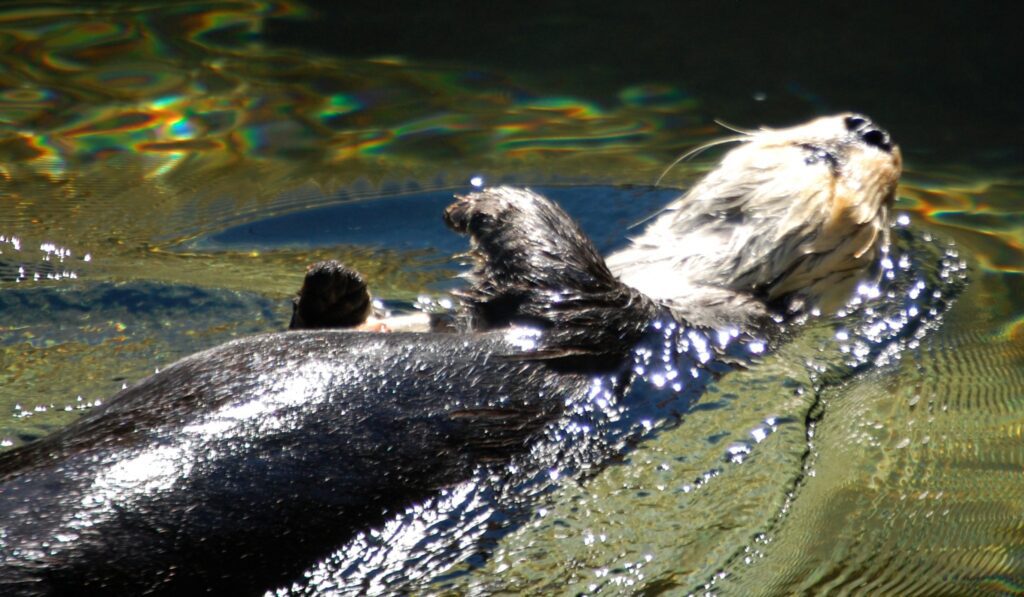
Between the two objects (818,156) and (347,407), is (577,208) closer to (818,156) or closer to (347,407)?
(818,156)

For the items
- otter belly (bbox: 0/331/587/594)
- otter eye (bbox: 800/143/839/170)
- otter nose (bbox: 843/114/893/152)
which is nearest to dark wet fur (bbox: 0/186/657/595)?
otter belly (bbox: 0/331/587/594)

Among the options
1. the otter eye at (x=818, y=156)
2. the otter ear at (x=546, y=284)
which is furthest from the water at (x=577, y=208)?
the otter eye at (x=818, y=156)

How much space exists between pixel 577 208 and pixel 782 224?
1357mm

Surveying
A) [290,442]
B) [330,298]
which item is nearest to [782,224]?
[330,298]

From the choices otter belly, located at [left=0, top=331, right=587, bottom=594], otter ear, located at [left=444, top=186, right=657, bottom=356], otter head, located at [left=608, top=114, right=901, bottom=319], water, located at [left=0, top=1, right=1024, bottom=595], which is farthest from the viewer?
otter head, located at [left=608, top=114, right=901, bottom=319]

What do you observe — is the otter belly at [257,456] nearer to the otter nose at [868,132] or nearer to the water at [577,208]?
the water at [577,208]

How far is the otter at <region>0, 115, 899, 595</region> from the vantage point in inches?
94.4

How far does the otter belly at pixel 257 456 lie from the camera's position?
2357 mm

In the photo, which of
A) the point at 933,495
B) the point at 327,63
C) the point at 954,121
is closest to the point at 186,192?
the point at 327,63

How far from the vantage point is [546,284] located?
11.3 ft

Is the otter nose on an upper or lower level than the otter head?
upper

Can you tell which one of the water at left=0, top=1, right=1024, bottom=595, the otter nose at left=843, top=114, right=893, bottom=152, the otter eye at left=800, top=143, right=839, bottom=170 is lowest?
the water at left=0, top=1, right=1024, bottom=595

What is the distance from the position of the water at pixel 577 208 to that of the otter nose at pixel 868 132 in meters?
0.60

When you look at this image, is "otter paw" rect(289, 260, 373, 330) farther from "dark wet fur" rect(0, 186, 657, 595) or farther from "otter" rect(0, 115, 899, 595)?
"dark wet fur" rect(0, 186, 657, 595)
